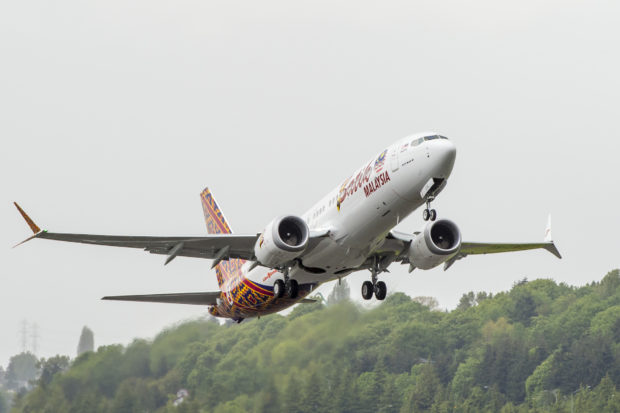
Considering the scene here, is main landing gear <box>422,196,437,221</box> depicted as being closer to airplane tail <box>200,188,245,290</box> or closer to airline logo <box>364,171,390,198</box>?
airline logo <box>364,171,390,198</box>

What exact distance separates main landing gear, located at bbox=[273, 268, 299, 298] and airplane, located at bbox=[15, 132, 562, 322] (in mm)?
38

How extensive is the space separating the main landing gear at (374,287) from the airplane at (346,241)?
40mm

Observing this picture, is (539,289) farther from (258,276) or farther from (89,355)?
(258,276)

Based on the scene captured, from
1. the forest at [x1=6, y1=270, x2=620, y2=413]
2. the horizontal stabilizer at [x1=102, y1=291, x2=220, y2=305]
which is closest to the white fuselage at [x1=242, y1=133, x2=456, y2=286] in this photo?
the horizontal stabilizer at [x1=102, y1=291, x2=220, y2=305]

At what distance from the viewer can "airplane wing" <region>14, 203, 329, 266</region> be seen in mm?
36094

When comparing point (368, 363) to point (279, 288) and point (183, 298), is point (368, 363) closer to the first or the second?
point (183, 298)

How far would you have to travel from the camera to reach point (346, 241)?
35.4 meters

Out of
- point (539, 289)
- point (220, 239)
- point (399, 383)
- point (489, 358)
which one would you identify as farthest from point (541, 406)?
point (220, 239)

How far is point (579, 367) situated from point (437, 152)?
61294 mm

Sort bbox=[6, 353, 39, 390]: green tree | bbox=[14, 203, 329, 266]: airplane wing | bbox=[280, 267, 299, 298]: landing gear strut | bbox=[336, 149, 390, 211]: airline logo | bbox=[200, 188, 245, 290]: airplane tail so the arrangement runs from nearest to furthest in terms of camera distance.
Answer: bbox=[336, 149, 390, 211]: airline logo, bbox=[14, 203, 329, 266]: airplane wing, bbox=[280, 267, 299, 298]: landing gear strut, bbox=[200, 188, 245, 290]: airplane tail, bbox=[6, 353, 39, 390]: green tree

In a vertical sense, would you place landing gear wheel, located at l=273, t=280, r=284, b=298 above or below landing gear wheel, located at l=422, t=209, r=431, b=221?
below

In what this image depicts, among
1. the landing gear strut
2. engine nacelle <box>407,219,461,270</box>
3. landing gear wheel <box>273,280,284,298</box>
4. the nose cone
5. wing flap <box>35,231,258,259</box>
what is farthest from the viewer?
landing gear wheel <box>273,280,284,298</box>

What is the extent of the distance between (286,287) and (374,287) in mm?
3747

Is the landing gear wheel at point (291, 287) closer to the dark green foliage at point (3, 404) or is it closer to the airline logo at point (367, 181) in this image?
the airline logo at point (367, 181)
